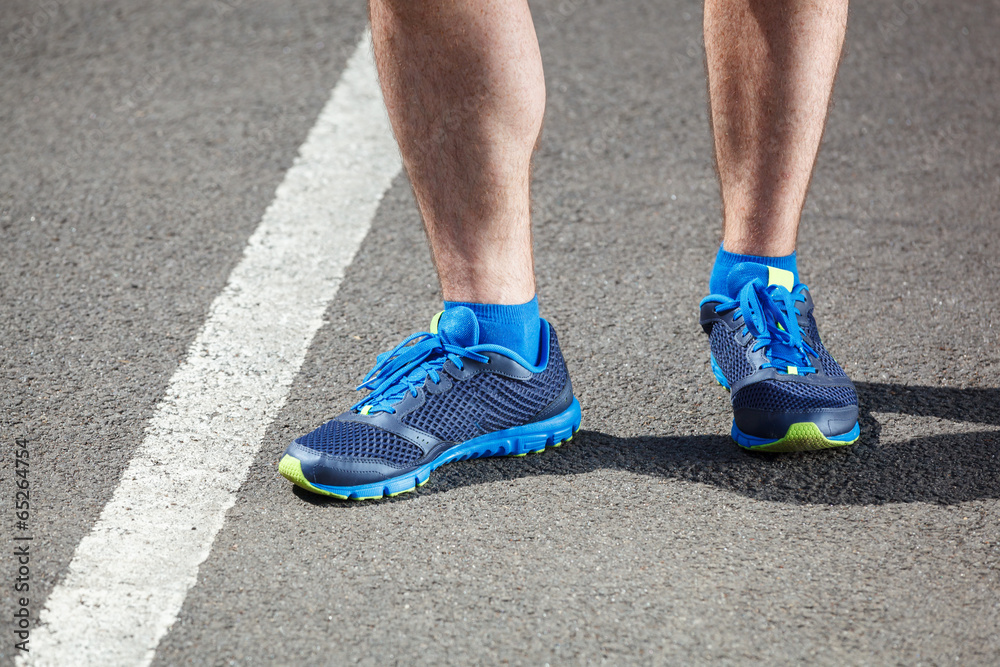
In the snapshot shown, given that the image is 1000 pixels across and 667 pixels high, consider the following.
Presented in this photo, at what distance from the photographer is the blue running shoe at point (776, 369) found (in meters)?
1.94

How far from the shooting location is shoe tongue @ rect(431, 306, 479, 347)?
1940mm

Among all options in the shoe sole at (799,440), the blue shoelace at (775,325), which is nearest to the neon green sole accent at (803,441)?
the shoe sole at (799,440)

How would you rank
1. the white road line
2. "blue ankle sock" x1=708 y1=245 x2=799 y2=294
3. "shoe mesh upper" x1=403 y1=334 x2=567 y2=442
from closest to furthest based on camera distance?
the white road line, "shoe mesh upper" x1=403 y1=334 x2=567 y2=442, "blue ankle sock" x1=708 y1=245 x2=799 y2=294

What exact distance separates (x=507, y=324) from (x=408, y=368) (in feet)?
0.70

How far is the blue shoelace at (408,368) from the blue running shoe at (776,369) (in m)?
0.54

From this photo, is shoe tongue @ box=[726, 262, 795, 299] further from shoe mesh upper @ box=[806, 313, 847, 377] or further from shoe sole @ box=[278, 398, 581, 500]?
shoe sole @ box=[278, 398, 581, 500]

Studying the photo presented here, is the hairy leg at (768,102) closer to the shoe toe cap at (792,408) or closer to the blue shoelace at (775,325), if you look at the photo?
the blue shoelace at (775,325)

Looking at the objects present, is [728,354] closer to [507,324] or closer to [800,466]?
[800,466]

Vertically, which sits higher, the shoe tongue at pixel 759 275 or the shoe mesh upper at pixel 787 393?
the shoe tongue at pixel 759 275

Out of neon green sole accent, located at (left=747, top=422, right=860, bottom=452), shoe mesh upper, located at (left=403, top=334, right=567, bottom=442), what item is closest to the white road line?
shoe mesh upper, located at (left=403, top=334, right=567, bottom=442)

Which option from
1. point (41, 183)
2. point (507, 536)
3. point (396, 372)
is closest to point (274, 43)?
point (41, 183)

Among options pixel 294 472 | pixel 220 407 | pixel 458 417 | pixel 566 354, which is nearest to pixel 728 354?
pixel 566 354

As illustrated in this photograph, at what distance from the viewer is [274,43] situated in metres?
3.88

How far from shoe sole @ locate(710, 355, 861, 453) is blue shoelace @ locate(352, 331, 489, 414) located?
0.55 meters
